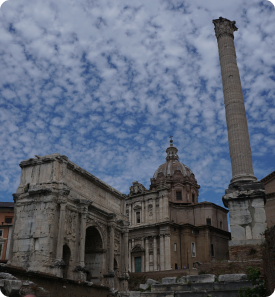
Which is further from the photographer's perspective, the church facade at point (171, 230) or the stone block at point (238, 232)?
the church facade at point (171, 230)

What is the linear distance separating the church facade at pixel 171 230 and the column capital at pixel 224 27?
105 ft

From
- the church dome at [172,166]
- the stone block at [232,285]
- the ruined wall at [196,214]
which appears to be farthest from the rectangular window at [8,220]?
the stone block at [232,285]

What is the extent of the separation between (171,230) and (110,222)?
1823 centimetres

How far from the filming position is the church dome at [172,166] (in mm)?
64688

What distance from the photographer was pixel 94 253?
1411 inches

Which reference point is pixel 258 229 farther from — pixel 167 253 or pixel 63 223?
pixel 167 253

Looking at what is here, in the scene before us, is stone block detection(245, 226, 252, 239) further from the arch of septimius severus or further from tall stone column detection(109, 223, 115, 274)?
tall stone column detection(109, 223, 115, 274)

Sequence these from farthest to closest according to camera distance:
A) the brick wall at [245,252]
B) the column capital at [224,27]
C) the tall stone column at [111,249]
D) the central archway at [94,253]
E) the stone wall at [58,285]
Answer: the tall stone column at [111,249] < the central archway at [94,253] < the column capital at [224,27] < the brick wall at [245,252] < the stone wall at [58,285]

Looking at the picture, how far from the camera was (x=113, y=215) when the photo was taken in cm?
3666

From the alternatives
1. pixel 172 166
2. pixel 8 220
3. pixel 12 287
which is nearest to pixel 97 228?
pixel 12 287

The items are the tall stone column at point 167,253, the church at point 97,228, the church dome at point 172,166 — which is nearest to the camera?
the church at point 97,228

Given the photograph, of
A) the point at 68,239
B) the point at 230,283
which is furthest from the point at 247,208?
the point at 68,239

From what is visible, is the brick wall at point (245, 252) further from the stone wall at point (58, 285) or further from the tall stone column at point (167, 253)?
the tall stone column at point (167, 253)

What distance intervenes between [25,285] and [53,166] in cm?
1747
